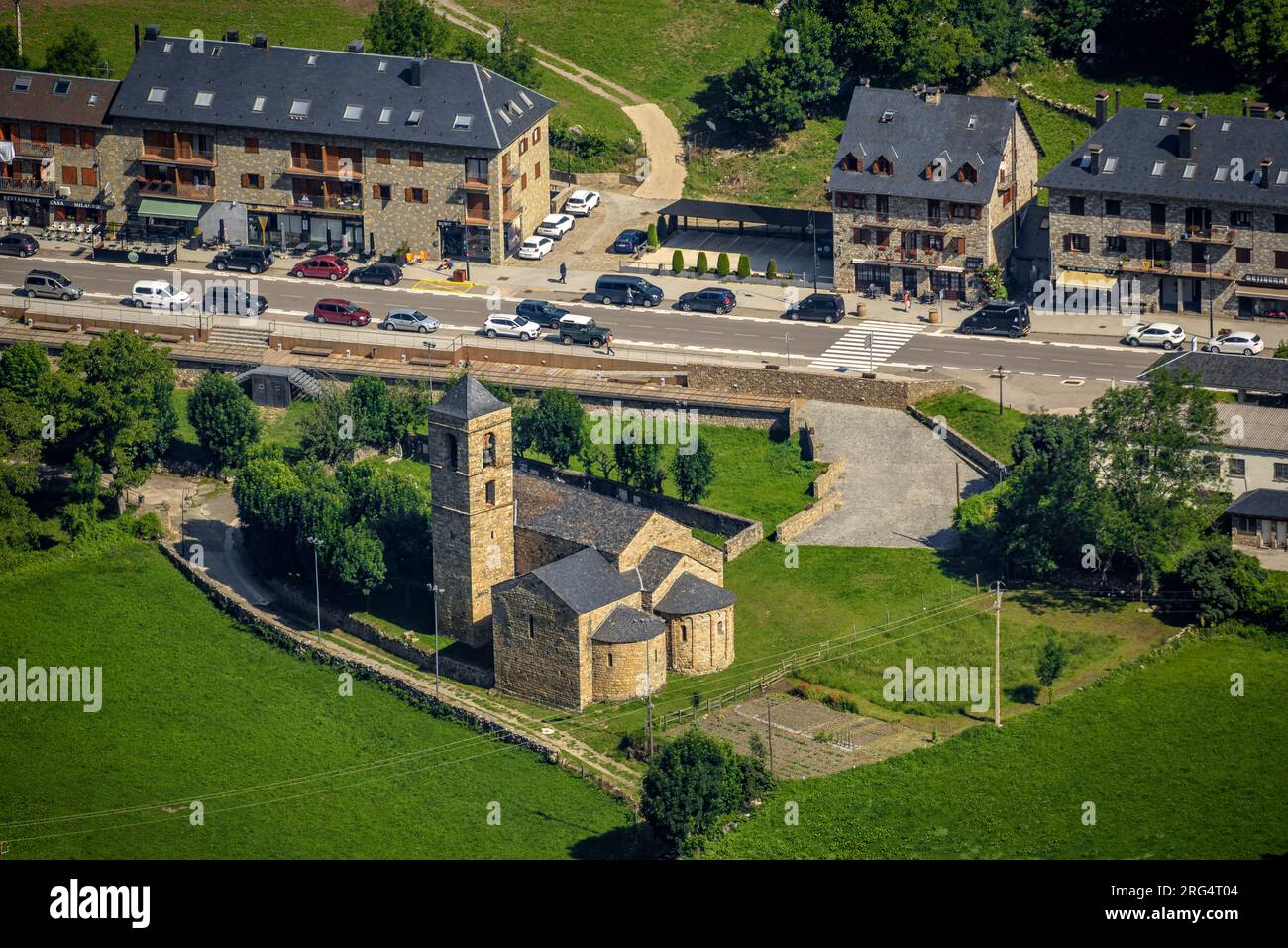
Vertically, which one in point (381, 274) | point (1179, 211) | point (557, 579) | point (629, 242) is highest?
point (1179, 211)

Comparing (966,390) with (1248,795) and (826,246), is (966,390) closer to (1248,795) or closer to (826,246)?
(826,246)

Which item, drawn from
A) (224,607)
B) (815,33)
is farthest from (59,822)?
(815,33)

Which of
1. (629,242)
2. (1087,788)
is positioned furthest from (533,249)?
(1087,788)

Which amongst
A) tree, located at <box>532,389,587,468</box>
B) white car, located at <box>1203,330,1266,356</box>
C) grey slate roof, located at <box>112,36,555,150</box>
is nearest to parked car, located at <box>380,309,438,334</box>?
grey slate roof, located at <box>112,36,555,150</box>

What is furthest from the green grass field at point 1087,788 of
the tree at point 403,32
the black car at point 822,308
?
the tree at point 403,32

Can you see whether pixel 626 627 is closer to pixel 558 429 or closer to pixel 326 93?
pixel 558 429
